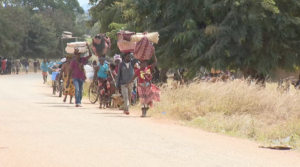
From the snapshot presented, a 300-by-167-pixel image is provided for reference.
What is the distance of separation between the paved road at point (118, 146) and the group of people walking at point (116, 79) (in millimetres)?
1312

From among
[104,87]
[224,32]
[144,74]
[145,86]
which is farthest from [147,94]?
[224,32]

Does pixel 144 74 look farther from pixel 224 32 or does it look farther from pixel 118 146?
pixel 224 32

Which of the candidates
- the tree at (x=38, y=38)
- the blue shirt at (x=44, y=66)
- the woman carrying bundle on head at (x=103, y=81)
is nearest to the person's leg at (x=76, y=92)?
the woman carrying bundle on head at (x=103, y=81)

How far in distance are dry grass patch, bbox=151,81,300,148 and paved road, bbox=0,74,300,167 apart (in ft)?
4.63

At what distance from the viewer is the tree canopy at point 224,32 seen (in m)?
22.0

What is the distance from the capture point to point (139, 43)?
15930 millimetres

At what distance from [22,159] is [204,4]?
597 inches

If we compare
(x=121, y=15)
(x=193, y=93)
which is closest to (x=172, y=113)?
(x=193, y=93)

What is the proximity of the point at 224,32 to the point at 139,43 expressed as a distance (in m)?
6.82

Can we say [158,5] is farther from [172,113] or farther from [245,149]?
[245,149]

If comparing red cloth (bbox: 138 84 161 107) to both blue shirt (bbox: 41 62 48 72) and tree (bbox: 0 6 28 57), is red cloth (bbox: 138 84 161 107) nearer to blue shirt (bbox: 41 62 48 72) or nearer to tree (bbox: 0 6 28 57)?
blue shirt (bbox: 41 62 48 72)

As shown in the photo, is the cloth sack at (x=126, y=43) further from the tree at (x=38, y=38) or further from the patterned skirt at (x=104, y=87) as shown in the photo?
the tree at (x=38, y=38)

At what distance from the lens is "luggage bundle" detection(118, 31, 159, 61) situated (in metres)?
15.7

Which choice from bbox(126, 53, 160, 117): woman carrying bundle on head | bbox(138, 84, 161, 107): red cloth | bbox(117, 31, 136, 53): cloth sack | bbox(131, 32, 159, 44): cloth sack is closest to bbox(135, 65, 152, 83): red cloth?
bbox(126, 53, 160, 117): woman carrying bundle on head
